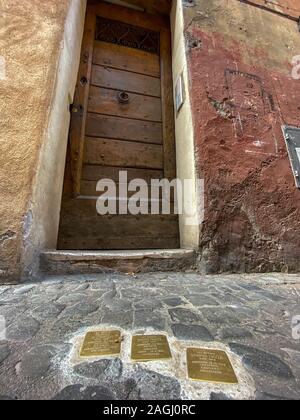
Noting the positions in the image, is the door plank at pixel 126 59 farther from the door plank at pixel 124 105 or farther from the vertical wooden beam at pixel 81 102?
the door plank at pixel 124 105

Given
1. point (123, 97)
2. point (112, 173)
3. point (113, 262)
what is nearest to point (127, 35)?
point (123, 97)

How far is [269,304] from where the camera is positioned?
121 centimetres

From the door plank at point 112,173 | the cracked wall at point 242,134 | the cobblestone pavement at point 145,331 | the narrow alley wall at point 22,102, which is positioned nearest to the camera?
the cobblestone pavement at point 145,331

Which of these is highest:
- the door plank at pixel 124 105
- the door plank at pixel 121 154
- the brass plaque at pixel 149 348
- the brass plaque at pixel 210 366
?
the door plank at pixel 124 105

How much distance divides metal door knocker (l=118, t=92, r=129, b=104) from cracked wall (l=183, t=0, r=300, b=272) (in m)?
0.85

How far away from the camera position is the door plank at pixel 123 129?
258 cm

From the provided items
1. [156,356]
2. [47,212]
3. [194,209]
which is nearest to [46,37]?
[47,212]

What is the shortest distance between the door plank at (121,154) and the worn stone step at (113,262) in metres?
1.18

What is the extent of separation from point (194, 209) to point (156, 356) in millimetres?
1413

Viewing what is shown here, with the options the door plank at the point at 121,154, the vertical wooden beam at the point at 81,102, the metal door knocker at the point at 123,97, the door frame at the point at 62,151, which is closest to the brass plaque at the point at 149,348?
the door frame at the point at 62,151

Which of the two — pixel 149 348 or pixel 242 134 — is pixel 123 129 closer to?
pixel 242 134

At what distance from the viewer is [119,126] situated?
2648 mm

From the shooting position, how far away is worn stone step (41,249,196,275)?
1.62 m

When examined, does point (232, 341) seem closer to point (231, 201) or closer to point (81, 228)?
point (231, 201)
